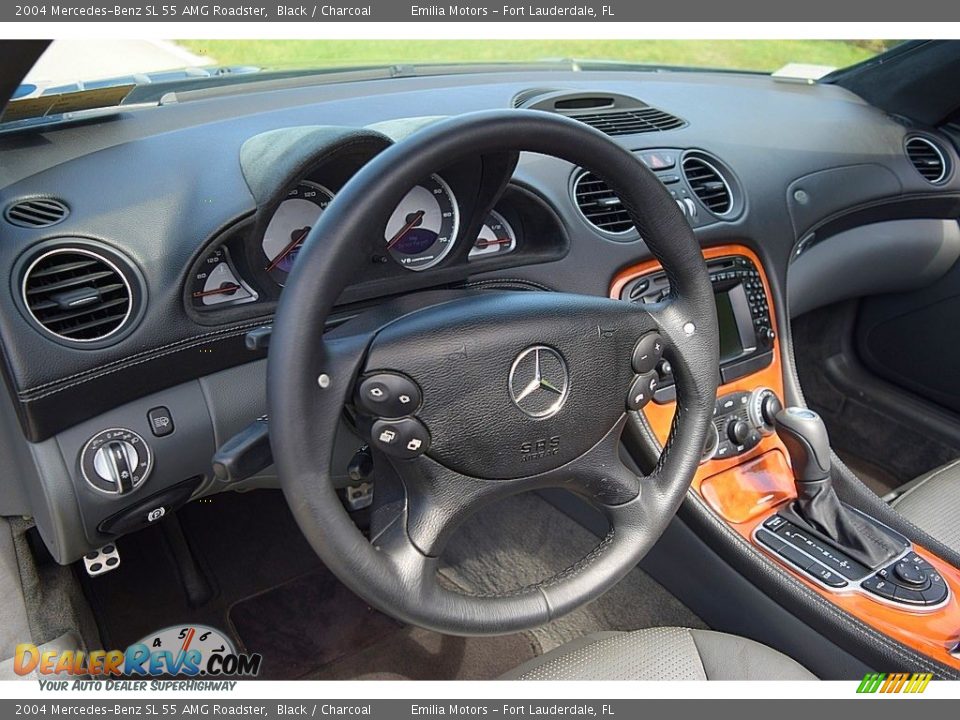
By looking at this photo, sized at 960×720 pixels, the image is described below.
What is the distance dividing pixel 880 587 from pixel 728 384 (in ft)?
1.65

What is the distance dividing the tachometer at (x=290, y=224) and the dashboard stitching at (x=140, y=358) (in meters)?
0.10

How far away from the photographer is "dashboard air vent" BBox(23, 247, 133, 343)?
1.18m

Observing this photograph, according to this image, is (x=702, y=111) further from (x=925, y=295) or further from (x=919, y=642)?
(x=919, y=642)

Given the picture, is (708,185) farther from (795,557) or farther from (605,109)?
(795,557)

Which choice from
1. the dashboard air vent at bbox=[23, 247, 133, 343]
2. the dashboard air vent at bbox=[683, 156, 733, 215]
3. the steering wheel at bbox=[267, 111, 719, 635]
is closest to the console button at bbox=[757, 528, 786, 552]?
the steering wheel at bbox=[267, 111, 719, 635]

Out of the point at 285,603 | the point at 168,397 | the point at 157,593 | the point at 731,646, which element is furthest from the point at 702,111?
the point at 157,593

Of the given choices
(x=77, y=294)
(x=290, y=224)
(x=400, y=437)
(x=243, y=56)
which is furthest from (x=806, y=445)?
(x=243, y=56)

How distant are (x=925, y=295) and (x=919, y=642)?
143 centimetres

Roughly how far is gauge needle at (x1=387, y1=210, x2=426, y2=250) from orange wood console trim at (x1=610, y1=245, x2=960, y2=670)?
454 mm

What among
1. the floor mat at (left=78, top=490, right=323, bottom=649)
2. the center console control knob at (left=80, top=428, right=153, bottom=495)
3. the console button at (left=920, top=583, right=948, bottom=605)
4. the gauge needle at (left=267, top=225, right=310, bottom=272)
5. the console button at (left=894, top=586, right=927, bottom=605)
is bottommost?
the floor mat at (left=78, top=490, right=323, bottom=649)

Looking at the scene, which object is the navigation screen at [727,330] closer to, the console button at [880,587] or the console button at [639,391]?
the console button at [880,587]

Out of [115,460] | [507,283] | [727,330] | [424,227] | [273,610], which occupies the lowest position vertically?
[273,610]

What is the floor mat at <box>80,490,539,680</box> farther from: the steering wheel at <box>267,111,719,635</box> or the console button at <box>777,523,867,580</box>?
the steering wheel at <box>267,111,719,635</box>

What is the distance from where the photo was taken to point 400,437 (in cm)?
102
